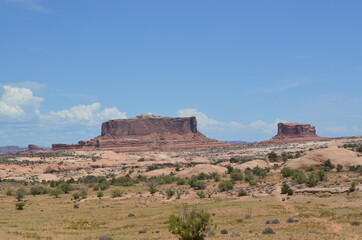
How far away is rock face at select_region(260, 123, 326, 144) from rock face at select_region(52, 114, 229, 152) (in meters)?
23.4

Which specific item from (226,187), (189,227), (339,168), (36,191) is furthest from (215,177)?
(189,227)

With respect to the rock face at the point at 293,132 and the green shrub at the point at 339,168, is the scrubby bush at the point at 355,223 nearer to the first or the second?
the green shrub at the point at 339,168

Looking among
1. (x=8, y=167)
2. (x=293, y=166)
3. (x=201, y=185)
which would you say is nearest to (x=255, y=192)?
(x=201, y=185)

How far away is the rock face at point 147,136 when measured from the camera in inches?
6398

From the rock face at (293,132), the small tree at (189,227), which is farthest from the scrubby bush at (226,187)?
the rock face at (293,132)

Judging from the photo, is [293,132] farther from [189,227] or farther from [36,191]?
[189,227]

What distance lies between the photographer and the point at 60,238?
860 inches

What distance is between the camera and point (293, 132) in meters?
178

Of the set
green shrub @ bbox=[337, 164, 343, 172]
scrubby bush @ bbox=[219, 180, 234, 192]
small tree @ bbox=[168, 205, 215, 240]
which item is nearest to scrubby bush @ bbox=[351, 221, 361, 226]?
small tree @ bbox=[168, 205, 215, 240]

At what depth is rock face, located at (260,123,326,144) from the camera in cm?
17250

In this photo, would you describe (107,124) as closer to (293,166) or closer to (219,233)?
(293,166)

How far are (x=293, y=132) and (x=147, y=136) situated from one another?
64700 millimetres

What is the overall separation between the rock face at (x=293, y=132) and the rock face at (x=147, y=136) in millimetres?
23414

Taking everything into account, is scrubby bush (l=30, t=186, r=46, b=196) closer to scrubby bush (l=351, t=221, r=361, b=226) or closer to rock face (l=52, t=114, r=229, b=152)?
scrubby bush (l=351, t=221, r=361, b=226)
